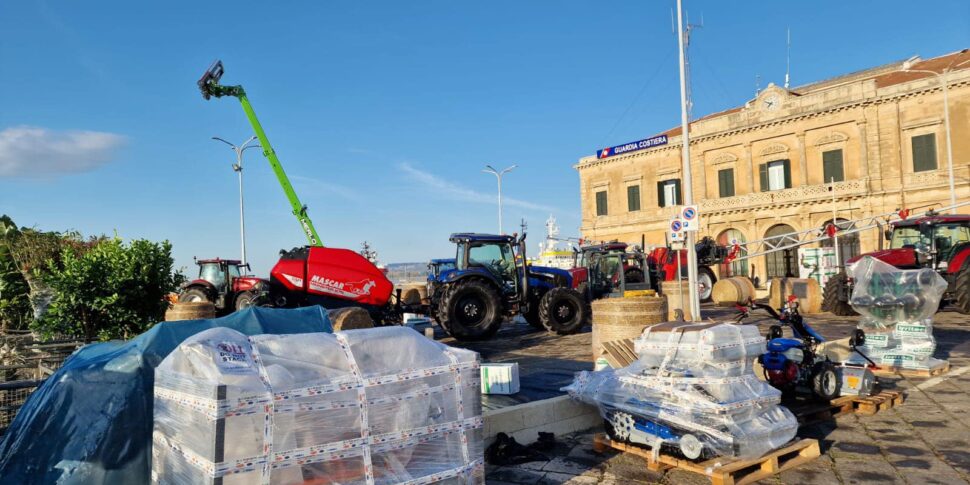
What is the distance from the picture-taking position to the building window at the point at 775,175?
110 ft

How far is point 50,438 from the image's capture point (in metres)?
4.30

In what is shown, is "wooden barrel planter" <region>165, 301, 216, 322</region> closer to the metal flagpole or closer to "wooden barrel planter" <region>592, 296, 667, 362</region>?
"wooden barrel planter" <region>592, 296, 667, 362</region>

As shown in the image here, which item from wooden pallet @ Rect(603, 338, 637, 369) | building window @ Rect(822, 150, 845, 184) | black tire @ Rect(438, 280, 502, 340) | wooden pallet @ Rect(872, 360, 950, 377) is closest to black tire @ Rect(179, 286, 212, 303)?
black tire @ Rect(438, 280, 502, 340)

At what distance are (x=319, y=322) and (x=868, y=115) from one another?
3233cm

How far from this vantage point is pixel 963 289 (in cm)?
1419

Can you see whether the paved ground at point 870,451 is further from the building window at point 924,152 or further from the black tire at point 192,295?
the building window at point 924,152

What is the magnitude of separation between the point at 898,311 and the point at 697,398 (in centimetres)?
591

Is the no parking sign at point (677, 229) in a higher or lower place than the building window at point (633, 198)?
lower

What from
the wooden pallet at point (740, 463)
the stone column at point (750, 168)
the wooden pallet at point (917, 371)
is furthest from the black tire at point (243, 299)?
the stone column at point (750, 168)

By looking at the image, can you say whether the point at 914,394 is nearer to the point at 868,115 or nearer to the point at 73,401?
the point at 73,401

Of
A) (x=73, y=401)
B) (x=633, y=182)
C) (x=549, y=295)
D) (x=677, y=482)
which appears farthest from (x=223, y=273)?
(x=633, y=182)

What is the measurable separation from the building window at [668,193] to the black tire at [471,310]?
87.8ft

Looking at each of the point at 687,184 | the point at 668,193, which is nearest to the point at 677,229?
the point at 687,184

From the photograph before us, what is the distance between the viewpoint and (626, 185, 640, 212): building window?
1561 inches
